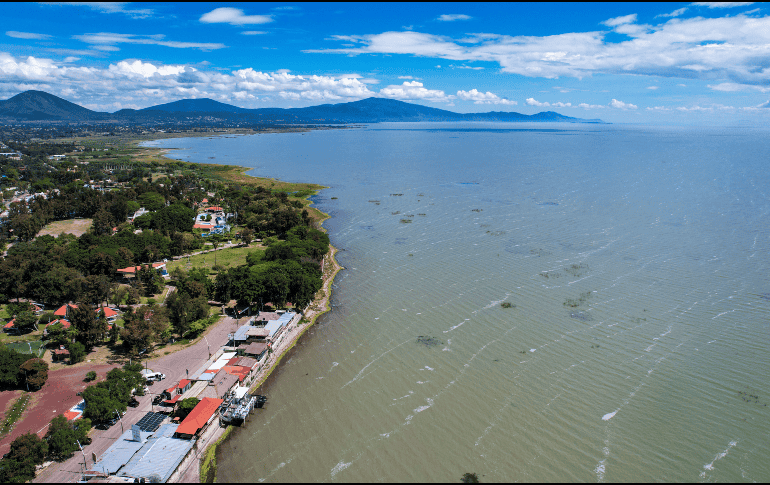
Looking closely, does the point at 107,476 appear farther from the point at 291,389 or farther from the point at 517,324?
the point at 517,324

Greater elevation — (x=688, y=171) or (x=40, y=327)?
(x=688, y=171)

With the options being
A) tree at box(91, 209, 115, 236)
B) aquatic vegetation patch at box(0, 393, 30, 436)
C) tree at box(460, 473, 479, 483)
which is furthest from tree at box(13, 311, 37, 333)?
tree at box(460, 473, 479, 483)

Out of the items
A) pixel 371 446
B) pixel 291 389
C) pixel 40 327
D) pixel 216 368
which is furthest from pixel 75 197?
pixel 371 446

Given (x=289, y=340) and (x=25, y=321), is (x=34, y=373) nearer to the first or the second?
(x=25, y=321)

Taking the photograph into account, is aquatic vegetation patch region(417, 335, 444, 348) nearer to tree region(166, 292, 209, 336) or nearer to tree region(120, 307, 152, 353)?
tree region(166, 292, 209, 336)

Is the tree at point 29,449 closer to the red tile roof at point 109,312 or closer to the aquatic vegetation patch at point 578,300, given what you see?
the red tile roof at point 109,312

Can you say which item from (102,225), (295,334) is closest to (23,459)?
(295,334)
